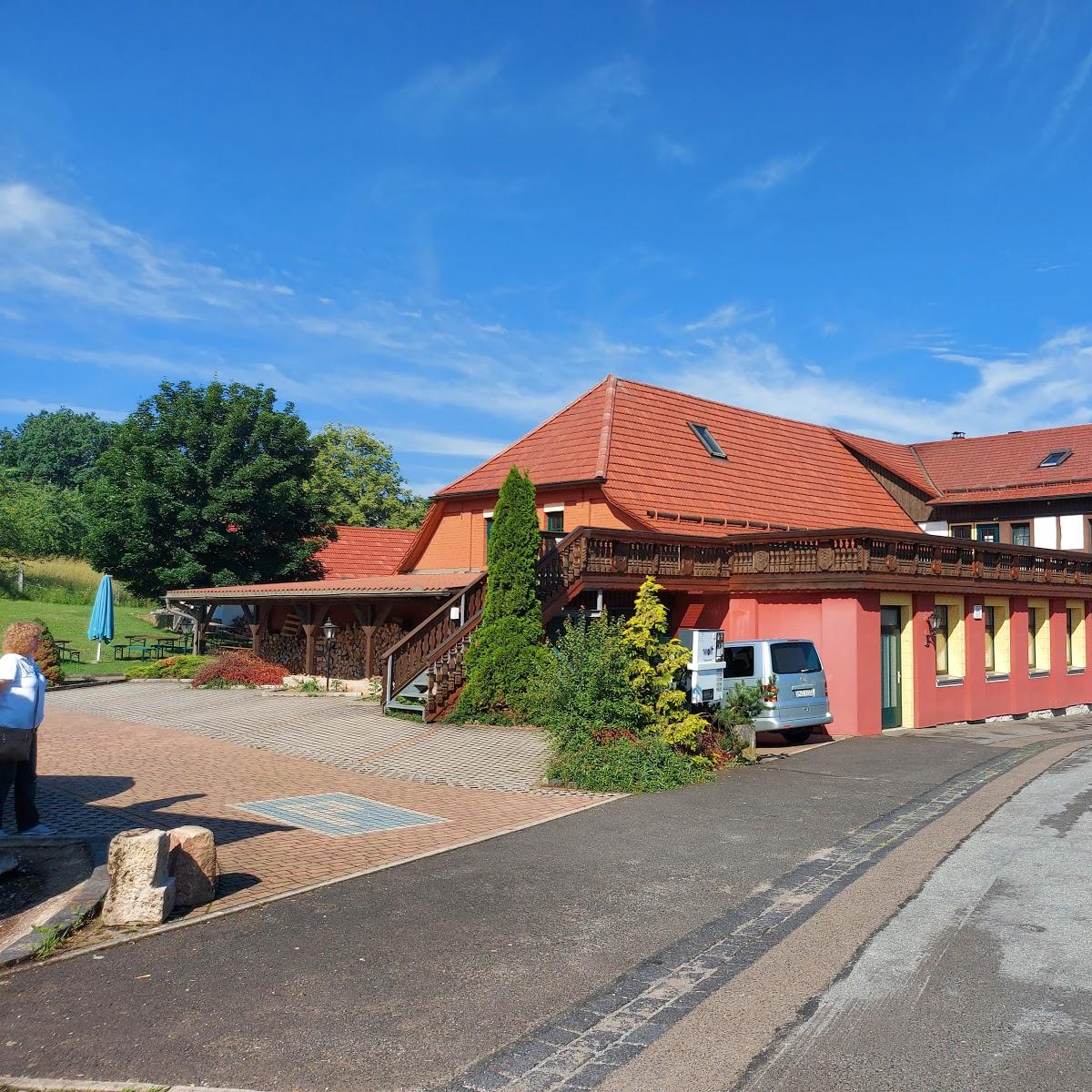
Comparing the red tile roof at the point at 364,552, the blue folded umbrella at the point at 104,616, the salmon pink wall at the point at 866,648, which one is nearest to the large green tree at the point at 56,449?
the red tile roof at the point at 364,552

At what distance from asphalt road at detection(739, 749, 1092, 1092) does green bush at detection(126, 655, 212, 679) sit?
24.4 meters

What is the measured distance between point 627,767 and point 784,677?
16.6 feet

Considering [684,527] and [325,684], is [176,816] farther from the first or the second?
[684,527]

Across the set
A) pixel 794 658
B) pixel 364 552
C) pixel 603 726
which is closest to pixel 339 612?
pixel 794 658

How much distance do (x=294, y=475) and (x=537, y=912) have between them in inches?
1274

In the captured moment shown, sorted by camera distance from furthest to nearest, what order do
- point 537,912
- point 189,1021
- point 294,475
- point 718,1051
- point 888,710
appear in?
point 294,475, point 888,710, point 537,912, point 189,1021, point 718,1051

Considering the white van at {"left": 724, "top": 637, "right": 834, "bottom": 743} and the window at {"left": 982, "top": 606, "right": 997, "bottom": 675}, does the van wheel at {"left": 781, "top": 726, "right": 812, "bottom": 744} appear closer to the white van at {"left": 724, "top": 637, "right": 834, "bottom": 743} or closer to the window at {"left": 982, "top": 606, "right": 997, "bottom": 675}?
the white van at {"left": 724, "top": 637, "right": 834, "bottom": 743}

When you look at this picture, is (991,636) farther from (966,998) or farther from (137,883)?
(137,883)

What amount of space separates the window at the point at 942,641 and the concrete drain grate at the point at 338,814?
15.9m

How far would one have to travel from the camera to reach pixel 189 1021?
5.21m

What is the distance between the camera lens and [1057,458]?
39031 millimetres

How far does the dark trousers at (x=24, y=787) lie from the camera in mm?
8609

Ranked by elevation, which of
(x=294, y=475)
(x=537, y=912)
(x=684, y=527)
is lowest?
(x=537, y=912)

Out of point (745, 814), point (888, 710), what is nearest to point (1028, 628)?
point (888, 710)
